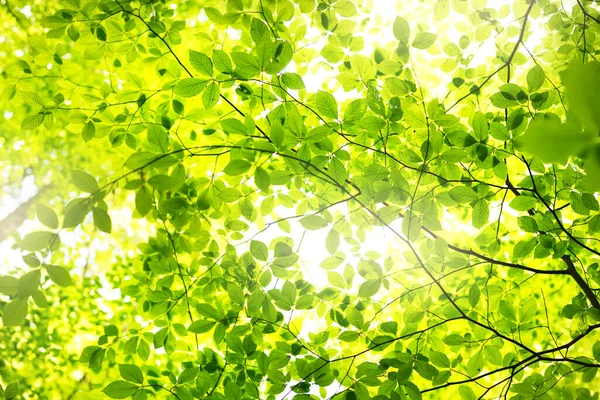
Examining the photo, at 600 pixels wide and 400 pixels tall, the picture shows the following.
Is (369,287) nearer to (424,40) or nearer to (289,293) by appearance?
(289,293)

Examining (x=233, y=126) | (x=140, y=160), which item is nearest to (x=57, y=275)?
(x=140, y=160)

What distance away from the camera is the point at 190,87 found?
139 centimetres

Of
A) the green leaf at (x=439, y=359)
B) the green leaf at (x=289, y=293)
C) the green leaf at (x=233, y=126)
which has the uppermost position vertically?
the green leaf at (x=233, y=126)

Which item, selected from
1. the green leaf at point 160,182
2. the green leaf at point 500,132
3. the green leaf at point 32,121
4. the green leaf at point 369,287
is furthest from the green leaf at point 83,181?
the green leaf at point 500,132

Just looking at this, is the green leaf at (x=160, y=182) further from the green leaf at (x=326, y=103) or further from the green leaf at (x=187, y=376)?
the green leaf at (x=187, y=376)

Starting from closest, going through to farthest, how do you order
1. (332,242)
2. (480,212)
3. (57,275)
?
(57,275) < (332,242) < (480,212)

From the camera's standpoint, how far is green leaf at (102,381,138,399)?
1.47 metres

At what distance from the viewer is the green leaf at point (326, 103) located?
4.67 ft

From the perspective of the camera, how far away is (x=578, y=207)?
173cm

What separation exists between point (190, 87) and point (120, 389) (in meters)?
1.17

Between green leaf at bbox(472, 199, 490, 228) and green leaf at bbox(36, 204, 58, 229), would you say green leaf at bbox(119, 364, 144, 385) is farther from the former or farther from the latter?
green leaf at bbox(472, 199, 490, 228)

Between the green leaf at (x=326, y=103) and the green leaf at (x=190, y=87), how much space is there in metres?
0.41

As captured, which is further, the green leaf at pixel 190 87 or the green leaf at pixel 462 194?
the green leaf at pixel 462 194

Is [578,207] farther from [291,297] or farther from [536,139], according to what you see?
[536,139]
